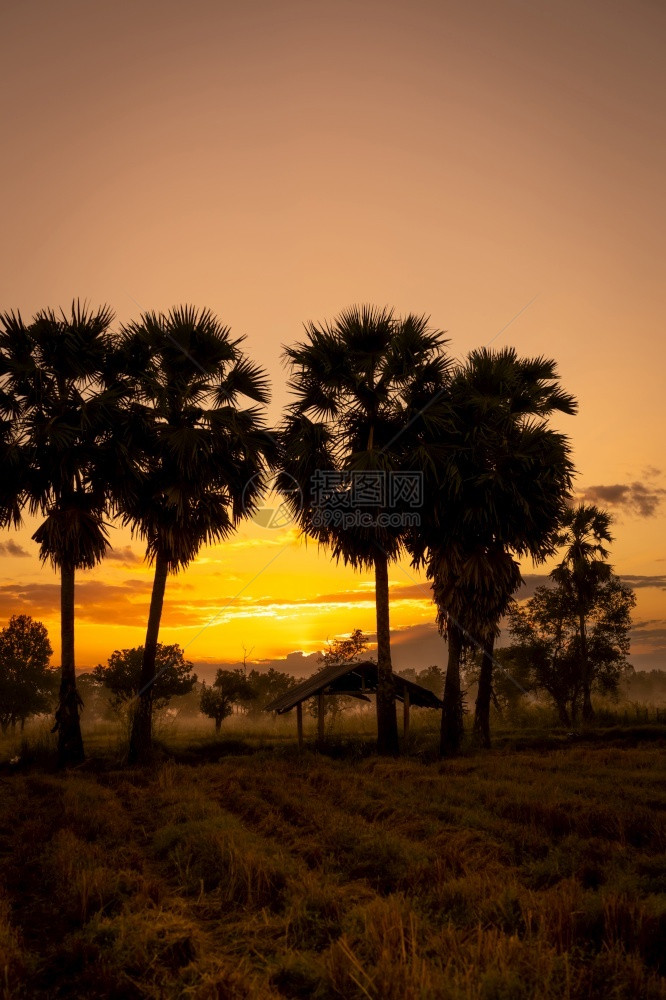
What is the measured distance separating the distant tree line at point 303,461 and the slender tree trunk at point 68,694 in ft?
0.16

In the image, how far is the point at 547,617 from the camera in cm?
3709

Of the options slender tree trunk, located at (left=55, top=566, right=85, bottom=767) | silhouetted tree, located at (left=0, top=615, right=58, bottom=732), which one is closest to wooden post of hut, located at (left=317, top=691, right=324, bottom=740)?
slender tree trunk, located at (left=55, top=566, right=85, bottom=767)

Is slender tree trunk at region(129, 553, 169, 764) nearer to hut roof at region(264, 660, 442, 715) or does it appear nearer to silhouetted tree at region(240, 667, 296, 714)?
hut roof at region(264, 660, 442, 715)

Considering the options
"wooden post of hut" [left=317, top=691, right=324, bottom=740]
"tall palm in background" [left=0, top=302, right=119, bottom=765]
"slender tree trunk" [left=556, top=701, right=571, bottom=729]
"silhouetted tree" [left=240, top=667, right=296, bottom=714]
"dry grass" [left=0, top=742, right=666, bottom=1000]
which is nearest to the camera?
"dry grass" [left=0, top=742, right=666, bottom=1000]

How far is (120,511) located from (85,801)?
10.3 meters

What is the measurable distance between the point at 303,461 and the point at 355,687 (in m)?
11.9

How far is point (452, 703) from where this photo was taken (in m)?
22.6

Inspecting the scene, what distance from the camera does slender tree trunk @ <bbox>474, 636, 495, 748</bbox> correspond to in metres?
25.2

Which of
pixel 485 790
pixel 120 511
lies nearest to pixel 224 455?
pixel 120 511

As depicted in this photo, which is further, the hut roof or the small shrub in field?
the hut roof

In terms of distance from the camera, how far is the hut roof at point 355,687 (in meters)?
25.1

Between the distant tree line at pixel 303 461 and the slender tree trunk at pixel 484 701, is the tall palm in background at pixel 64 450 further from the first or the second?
the slender tree trunk at pixel 484 701

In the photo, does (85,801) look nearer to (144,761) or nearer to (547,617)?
(144,761)

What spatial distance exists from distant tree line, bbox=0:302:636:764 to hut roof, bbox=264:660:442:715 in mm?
3389
